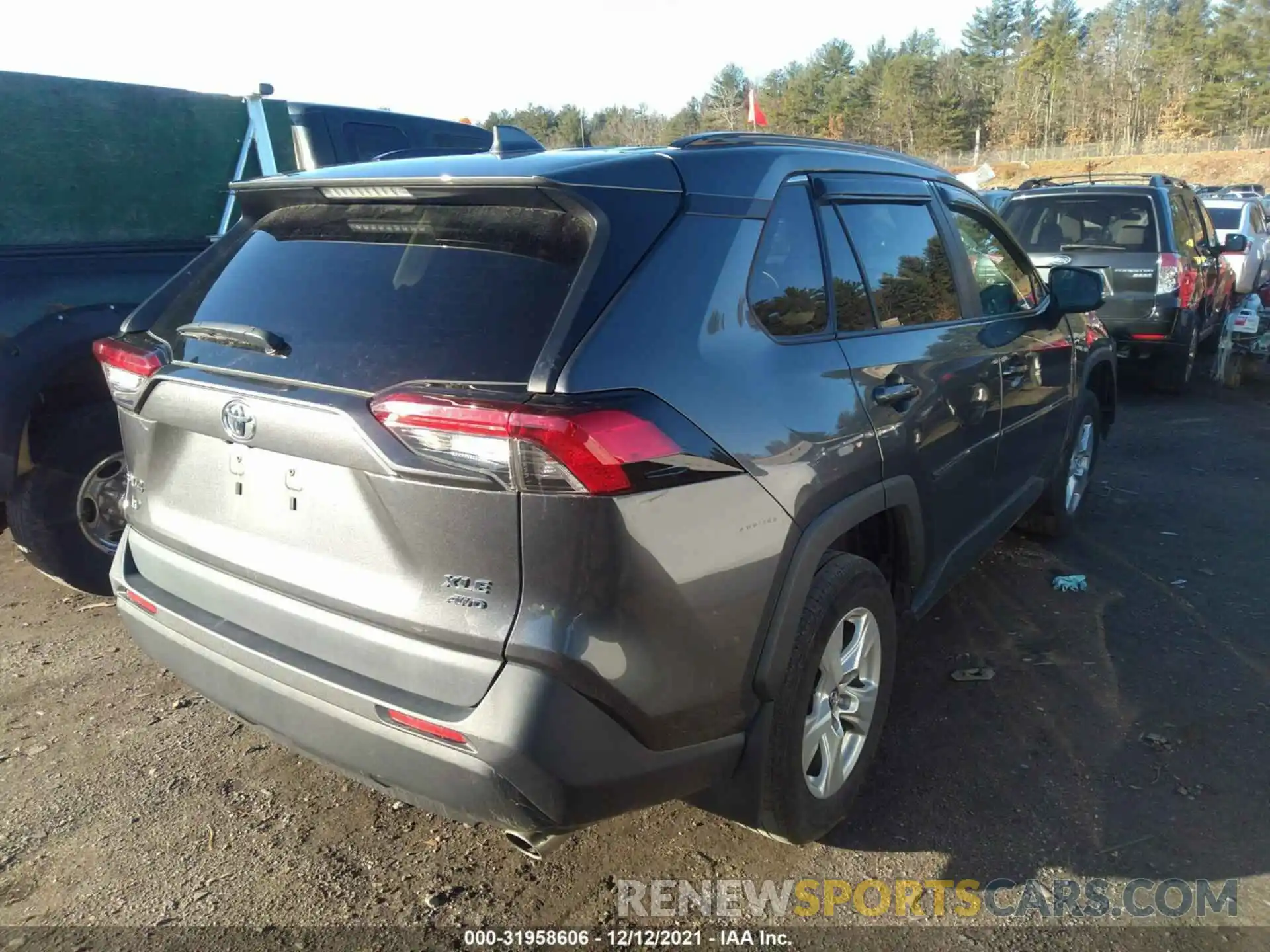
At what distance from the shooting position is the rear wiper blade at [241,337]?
2.28 m

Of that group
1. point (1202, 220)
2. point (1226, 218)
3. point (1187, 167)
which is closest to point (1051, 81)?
point (1187, 167)

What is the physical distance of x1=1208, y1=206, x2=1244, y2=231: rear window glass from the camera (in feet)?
49.6

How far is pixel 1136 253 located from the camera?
8.68 meters

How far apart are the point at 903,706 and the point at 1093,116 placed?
8708 centimetres

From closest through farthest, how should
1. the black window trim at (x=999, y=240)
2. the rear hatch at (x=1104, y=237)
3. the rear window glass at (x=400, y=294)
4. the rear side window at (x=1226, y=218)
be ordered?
the rear window glass at (x=400, y=294) → the black window trim at (x=999, y=240) → the rear hatch at (x=1104, y=237) → the rear side window at (x=1226, y=218)

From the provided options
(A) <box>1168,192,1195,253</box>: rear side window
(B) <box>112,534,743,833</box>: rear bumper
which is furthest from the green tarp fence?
(A) <box>1168,192,1195,253</box>: rear side window

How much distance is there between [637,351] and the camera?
2.02 meters

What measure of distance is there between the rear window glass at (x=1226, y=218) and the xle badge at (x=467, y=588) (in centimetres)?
1664

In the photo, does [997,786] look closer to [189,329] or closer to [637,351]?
[637,351]

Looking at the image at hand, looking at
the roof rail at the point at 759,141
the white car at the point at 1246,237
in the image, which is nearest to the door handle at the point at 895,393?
the roof rail at the point at 759,141

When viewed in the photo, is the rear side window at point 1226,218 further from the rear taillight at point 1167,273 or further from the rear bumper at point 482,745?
the rear bumper at point 482,745

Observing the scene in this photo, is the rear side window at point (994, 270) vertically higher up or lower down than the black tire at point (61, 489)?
higher up

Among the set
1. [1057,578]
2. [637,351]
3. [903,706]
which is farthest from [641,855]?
[1057,578]

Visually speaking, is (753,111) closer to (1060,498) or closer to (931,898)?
(1060,498)
